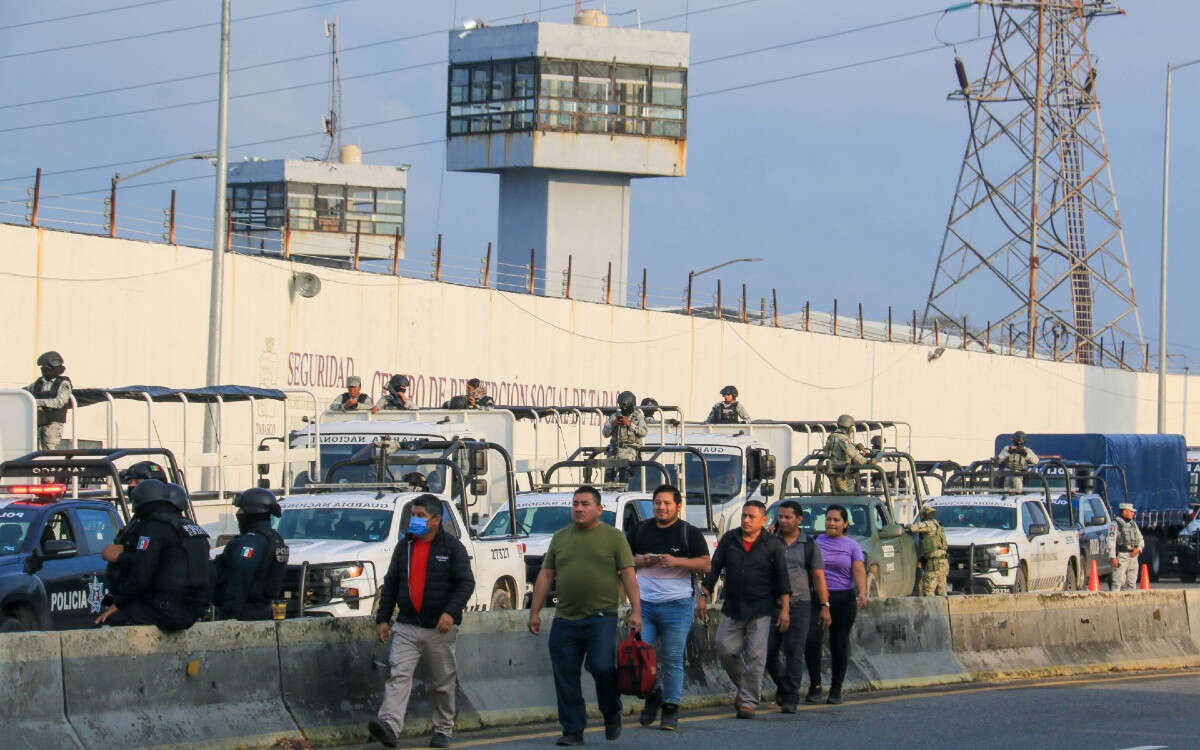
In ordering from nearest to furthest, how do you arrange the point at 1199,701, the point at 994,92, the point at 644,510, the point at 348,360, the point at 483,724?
the point at 483,724 < the point at 1199,701 < the point at 644,510 < the point at 348,360 < the point at 994,92

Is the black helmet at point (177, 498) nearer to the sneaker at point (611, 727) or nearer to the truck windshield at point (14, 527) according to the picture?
the truck windshield at point (14, 527)

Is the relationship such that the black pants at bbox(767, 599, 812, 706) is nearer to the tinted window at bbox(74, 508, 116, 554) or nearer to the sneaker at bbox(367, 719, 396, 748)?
the sneaker at bbox(367, 719, 396, 748)

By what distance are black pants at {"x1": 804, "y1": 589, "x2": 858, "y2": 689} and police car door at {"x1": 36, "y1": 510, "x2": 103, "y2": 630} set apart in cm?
574

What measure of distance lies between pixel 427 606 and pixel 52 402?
824 cm

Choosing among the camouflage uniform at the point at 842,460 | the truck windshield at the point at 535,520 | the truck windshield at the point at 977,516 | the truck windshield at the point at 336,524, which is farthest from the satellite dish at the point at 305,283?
the truck windshield at the point at 336,524

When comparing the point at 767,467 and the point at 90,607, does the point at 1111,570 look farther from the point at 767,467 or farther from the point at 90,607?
the point at 90,607

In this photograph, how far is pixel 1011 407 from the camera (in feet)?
205

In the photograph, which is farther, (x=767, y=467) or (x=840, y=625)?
(x=767, y=467)

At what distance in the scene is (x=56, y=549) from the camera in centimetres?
1232

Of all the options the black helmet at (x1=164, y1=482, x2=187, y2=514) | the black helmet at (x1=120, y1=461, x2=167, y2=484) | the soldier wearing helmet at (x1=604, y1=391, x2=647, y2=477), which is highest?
the soldier wearing helmet at (x1=604, y1=391, x2=647, y2=477)

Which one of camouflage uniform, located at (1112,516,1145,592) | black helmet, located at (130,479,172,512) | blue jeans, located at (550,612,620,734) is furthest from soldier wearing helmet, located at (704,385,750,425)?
black helmet, located at (130,479,172,512)

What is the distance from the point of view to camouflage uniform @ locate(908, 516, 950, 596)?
20.4m

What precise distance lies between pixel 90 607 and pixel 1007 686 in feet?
27.1

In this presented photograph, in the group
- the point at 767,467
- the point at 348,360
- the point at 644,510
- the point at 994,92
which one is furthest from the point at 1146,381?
the point at 644,510
